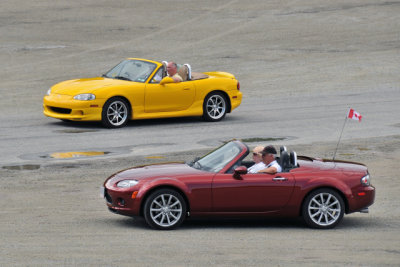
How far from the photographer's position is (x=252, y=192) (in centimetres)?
1124

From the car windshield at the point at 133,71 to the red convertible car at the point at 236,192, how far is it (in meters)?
8.74

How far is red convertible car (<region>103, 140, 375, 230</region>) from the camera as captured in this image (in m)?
11.1

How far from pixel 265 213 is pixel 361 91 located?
15.9 m

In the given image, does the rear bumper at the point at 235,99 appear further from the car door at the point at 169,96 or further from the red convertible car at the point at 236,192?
the red convertible car at the point at 236,192

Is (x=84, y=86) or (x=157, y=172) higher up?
(x=84, y=86)

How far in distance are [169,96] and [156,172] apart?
357 inches

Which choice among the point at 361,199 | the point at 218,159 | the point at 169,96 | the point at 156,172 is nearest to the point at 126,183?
the point at 156,172

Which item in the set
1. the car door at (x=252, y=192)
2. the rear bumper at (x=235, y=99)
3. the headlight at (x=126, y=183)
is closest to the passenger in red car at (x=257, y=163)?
the car door at (x=252, y=192)

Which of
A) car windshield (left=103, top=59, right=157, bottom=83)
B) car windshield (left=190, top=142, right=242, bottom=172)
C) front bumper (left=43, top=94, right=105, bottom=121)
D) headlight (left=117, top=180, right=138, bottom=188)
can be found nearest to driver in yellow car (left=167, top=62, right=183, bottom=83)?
car windshield (left=103, top=59, right=157, bottom=83)

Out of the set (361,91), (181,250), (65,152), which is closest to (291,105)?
(361,91)

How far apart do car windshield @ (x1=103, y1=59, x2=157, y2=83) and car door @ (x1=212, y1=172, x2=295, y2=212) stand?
360 inches

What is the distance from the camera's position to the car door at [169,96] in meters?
20.1

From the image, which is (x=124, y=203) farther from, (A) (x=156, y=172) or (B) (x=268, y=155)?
(B) (x=268, y=155)

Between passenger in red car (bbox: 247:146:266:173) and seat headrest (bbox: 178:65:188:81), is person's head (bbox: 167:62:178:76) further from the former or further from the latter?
passenger in red car (bbox: 247:146:266:173)
